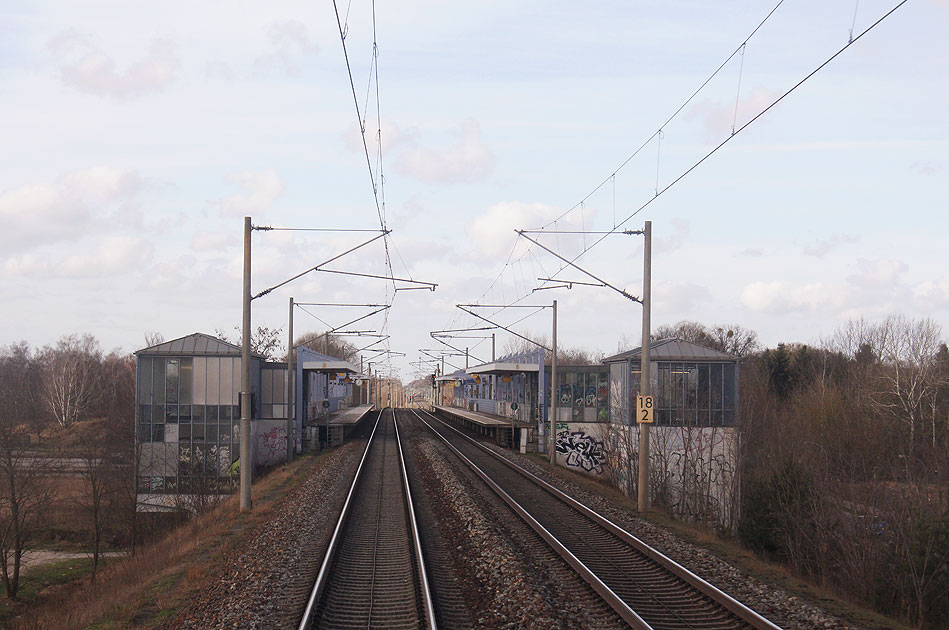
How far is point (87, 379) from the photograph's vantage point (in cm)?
9288

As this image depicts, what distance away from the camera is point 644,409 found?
65.6ft

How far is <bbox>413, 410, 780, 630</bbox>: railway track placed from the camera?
10.1 metres

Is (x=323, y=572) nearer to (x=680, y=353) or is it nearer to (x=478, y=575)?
(x=478, y=575)

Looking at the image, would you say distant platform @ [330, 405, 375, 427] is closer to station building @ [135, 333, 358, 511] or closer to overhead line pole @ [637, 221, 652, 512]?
station building @ [135, 333, 358, 511]

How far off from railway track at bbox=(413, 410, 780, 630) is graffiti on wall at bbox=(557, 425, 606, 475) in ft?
61.1

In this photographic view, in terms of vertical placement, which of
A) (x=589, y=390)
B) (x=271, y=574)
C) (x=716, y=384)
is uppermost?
(x=716, y=384)

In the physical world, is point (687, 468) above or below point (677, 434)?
below

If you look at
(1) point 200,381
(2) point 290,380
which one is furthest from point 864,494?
(1) point 200,381

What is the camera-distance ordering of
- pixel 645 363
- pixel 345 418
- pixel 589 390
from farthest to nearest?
pixel 345 418
pixel 589 390
pixel 645 363

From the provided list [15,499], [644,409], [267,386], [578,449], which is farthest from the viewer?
[267,386]

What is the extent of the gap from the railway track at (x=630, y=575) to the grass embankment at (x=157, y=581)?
20.8ft

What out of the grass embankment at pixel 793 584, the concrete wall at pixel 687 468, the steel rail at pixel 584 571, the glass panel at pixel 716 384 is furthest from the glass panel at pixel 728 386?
the grass embankment at pixel 793 584

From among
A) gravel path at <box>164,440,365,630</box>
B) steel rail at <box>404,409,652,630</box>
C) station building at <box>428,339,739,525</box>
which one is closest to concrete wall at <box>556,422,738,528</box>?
station building at <box>428,339,739,525</box>

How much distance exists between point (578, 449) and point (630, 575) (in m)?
27.8
